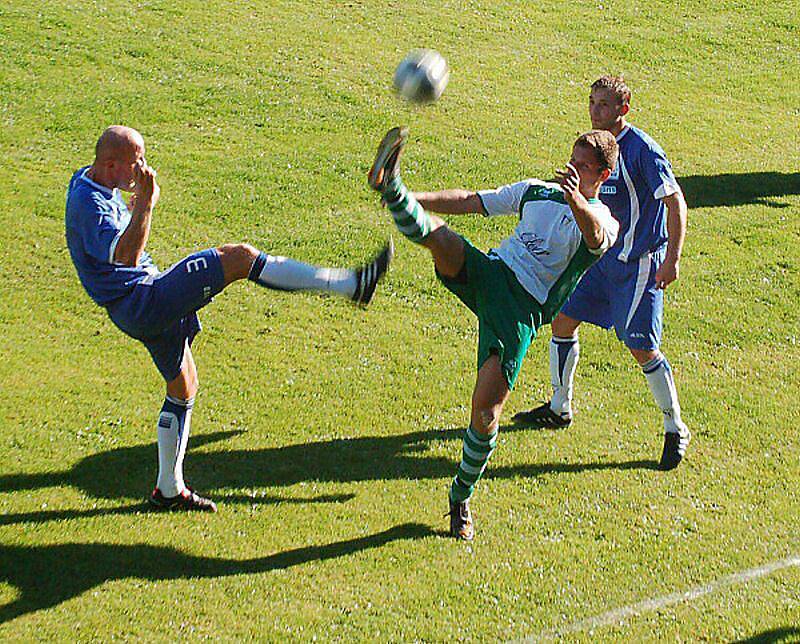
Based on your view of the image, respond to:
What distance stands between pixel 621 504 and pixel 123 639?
136 inches

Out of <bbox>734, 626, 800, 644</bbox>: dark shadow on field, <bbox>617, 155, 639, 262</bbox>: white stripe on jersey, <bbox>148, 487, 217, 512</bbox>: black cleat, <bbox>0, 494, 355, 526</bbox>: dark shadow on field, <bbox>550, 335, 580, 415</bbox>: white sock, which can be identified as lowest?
<bbox>0, 494, 355, 526</bbox>: dark shadow on field

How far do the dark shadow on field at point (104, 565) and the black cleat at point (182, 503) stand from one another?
1.25 feet

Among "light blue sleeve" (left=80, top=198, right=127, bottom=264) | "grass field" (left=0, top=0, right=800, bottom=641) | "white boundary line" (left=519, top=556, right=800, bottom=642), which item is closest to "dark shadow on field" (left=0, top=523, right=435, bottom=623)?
"grass field" (left=0, top=0, right=800, bottom=641)

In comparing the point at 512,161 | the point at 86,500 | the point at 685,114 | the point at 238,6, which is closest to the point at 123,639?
the point at 86,500

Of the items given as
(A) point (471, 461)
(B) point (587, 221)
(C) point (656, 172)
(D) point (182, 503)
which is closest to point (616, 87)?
(C) point (656, 172)

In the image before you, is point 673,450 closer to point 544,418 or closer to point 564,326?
point 544,418

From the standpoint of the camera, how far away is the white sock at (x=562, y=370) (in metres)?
7.99

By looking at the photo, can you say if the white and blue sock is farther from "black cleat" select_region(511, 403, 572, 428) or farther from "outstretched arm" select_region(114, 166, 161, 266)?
"black cleat" select_region(511, 403, 572, 428)

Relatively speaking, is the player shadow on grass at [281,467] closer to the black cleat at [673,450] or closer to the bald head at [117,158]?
the black cleat at [673,450]

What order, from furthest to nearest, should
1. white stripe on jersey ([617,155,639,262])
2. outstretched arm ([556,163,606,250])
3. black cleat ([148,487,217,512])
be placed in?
white stripe on jersey ([617,155,639,262])
black cleat ([148,487,217,512])
outstretched arm ([556,163,606,250])

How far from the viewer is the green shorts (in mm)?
6285

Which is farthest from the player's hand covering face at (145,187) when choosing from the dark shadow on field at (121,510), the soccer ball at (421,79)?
the dark shadow on field at (121,510)

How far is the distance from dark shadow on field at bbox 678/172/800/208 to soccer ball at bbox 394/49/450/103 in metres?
7.23

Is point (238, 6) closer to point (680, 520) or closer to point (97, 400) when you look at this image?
point (97, 400)
